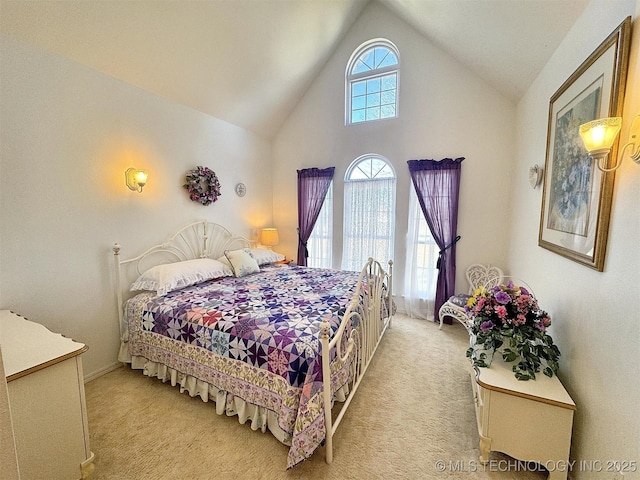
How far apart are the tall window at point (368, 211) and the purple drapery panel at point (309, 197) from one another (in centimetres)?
36

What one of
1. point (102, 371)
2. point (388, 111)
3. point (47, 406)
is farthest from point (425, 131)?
point (102, 371)

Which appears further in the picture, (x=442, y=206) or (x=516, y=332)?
(x=442, y=206)

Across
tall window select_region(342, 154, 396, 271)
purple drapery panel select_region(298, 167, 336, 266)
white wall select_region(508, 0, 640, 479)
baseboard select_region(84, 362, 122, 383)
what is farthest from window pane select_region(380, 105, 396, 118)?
baseboard select_region(84, 362, 122, 383)

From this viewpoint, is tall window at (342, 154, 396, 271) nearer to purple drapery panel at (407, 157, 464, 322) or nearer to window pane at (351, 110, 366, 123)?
purple drapery panel at (407, 157, 464, 322)

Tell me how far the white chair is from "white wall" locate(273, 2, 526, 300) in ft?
0.35

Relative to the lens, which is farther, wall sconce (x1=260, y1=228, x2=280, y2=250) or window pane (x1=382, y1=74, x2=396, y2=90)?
wall sconce (x1=260, y1=228, x2=280, y2=250)

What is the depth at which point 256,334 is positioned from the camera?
1839mm

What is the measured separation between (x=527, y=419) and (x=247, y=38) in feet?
13.4

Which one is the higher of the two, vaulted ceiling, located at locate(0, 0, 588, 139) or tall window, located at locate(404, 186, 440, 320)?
vaulted ceiling, located at locate(0, 0, 588, 139)

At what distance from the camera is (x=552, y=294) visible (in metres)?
1.99

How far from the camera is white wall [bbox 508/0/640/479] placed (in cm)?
116

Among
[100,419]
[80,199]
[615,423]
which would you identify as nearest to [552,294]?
[615,423]

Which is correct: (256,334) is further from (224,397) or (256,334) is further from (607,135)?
(607,135)

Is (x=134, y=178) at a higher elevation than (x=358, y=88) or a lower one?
lower
